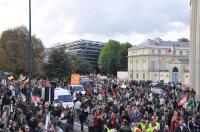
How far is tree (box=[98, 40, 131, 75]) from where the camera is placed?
488ft

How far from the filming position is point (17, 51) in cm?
9556

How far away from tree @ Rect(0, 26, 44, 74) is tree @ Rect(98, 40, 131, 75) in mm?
49331

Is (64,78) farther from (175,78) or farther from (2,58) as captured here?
(175,78)

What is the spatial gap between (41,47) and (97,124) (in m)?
79.1

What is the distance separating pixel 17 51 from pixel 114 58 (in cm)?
5843

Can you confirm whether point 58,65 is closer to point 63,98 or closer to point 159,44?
point 63,98

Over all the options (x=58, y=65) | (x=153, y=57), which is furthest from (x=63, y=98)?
(x=153, y=57)

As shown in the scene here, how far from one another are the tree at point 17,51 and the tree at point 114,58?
49331mm

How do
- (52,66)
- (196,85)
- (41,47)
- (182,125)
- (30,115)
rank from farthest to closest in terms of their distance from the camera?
(41,47) → (52,66) → (196,85) → (30,115) → (182,125)

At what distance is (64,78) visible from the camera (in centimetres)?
7081

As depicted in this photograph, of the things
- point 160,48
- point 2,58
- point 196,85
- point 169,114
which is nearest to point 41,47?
point 2,58

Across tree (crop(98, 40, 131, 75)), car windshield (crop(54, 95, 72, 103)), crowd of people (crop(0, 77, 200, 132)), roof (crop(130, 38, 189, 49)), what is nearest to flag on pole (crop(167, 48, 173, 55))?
roof (crop(130, 38, 189, 49))

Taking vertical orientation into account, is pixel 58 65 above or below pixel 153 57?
below

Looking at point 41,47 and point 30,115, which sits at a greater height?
point 41,47
